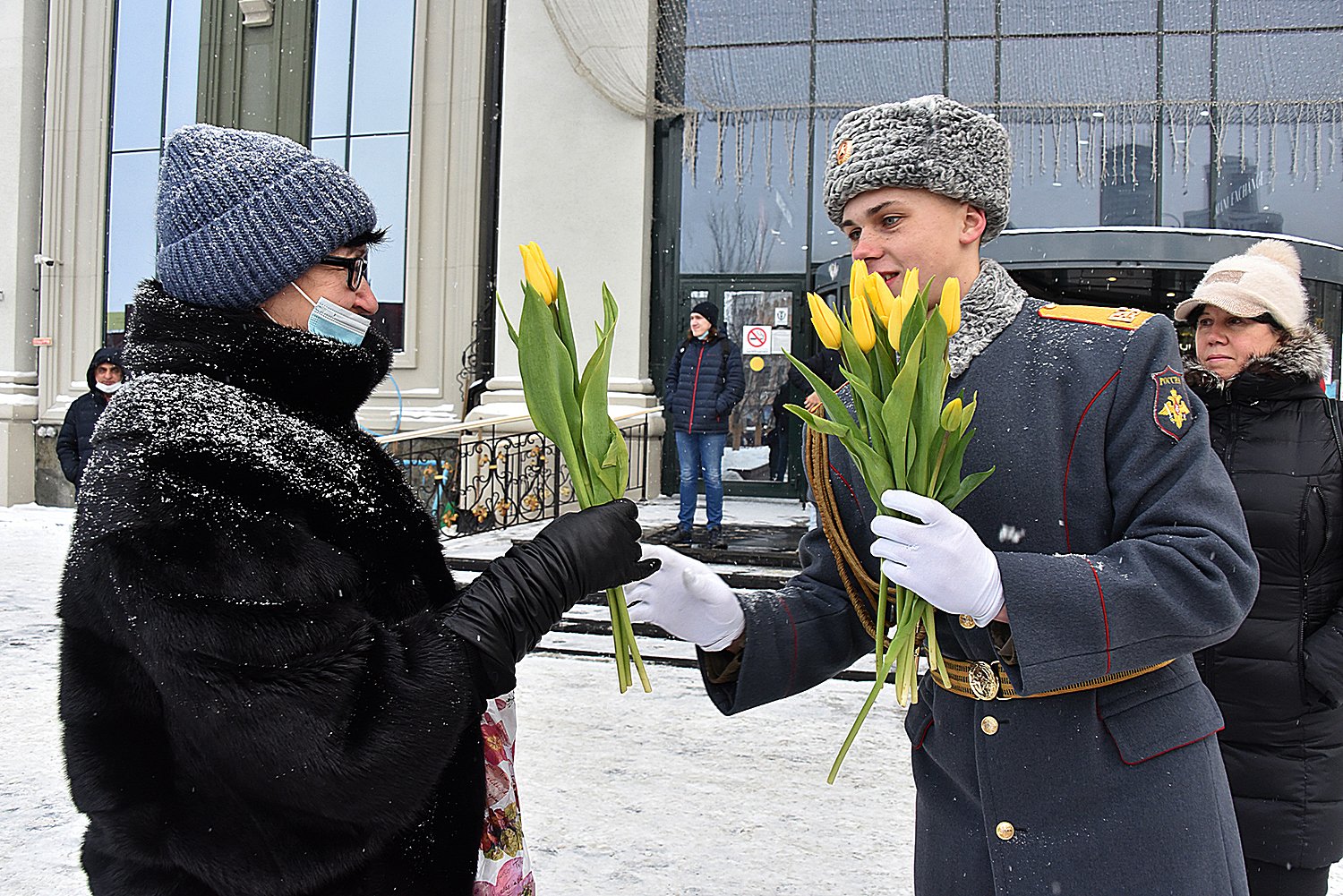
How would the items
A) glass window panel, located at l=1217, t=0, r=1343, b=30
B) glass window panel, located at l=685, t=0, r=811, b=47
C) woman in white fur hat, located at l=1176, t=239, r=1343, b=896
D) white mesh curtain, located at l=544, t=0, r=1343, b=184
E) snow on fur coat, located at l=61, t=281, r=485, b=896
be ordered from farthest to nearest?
1. glass window panel, located at l=685, t=0, r=811, b=47
2. white mesh curtain, located at l=544, t=0, r=1343, b=184
3. glass window panel, located at l=1217, t=0, r=1343, b=30
4. woman in white fur hat, located at l=1176, t=239, r=1343, b=896
5. snow on fur coat, located at l=61, t=281, r=485, b=896

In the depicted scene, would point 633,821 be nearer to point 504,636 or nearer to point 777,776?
point 777,776

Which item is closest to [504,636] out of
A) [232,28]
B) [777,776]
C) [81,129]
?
[777,776]

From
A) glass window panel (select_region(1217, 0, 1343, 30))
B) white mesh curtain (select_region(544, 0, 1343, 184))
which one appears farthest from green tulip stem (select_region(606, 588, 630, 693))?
glass window panel (select_region(1217, 0, 1343, 30))

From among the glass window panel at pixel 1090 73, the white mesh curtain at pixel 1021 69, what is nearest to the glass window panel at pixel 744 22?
the white mesh curtain at pixel 1021 69

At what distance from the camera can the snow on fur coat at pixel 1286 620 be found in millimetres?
2404

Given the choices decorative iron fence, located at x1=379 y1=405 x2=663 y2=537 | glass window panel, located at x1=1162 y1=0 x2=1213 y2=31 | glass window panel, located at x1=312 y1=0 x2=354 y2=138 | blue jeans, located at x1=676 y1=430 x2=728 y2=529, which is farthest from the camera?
glass window panel, located at x1=312 y1=0 x2=354 y2=138

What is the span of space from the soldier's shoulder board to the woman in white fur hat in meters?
1.16

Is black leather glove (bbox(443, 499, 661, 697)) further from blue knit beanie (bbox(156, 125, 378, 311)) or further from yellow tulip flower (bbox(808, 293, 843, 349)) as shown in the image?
blue knit beanie (bbox(156, 125, 378, 311))

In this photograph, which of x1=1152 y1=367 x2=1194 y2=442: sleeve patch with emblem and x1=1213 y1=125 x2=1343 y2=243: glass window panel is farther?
x1=1213 y1=125 x2=1343 y2=243: glass window panel

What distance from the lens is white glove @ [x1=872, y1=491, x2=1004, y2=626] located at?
141 centimetres

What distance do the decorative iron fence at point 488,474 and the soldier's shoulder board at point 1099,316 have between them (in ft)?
26.4

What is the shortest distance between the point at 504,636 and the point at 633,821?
2325mm

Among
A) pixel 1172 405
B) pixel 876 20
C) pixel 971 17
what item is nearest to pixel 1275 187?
pixel 971 17

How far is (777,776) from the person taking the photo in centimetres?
408
